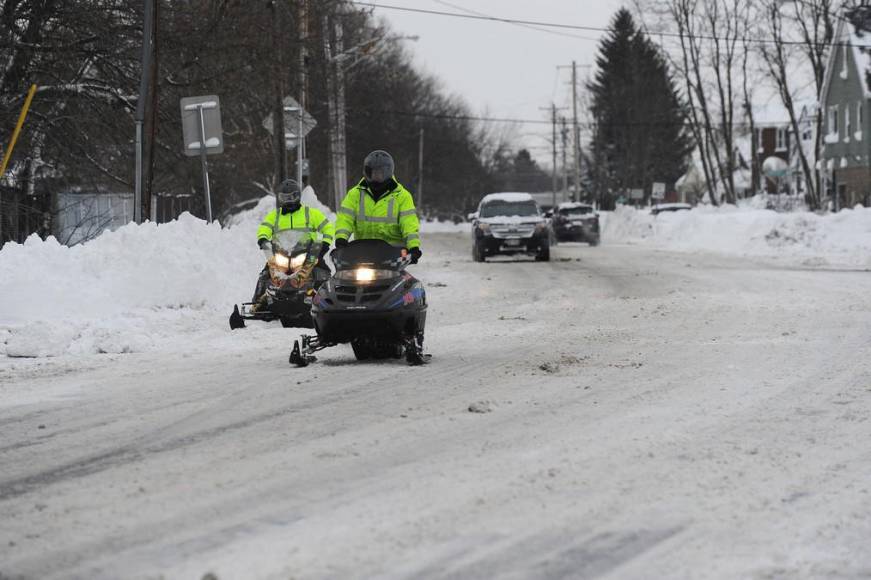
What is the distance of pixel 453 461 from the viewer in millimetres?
7098

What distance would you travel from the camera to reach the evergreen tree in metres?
95.5

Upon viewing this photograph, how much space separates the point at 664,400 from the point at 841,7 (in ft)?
178

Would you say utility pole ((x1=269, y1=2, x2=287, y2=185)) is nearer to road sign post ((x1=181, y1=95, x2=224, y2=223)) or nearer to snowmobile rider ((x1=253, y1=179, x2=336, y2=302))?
road sign post ((x1=181, y1=95, x2=224, y2=223))

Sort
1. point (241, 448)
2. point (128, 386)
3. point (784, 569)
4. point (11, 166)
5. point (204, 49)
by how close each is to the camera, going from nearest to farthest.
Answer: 1. point (784, 569)
2. point (241, 448)
3. point (128, 386)
4. point (11, 166)
5. point (204, 49)

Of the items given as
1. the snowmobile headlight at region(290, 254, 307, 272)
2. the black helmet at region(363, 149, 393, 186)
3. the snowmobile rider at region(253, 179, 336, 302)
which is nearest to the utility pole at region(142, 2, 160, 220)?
the snowmobile rider at region(253, 179, 336, 302)

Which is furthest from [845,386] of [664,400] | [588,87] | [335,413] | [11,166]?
[588,87]

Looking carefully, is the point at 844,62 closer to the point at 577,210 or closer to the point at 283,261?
the point at 577,210

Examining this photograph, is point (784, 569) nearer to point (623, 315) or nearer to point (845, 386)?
point (845, 386)

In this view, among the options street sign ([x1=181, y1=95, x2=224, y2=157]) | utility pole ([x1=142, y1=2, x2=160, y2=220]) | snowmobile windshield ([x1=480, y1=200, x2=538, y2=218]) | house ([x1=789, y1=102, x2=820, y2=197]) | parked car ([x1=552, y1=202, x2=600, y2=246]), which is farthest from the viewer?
house ([x1=789, y1=102, x2=820, y2=197])

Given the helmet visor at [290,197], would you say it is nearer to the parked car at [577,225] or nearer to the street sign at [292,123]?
the street sign at [292,123]

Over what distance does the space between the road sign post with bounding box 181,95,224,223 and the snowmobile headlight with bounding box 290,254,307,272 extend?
20.6 feet

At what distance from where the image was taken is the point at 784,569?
511 cm

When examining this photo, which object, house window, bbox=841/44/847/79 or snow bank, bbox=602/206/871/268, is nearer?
snow bank, bbox=602/206/871/268

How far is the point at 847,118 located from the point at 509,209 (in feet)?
116
